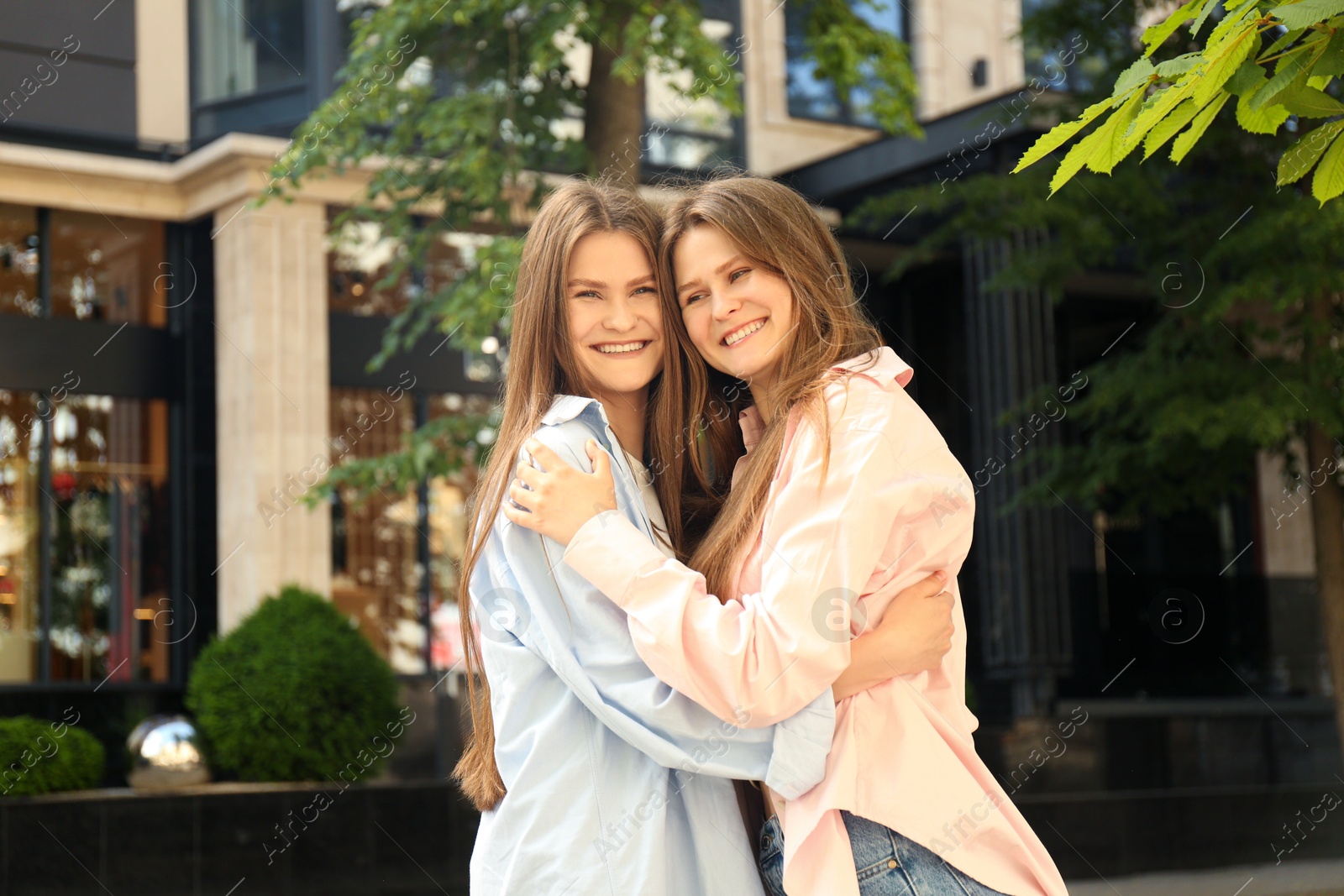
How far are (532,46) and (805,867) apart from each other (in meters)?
7.03

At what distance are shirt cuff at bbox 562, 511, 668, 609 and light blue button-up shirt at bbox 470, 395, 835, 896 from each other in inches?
3.0

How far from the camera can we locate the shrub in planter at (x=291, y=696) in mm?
9367

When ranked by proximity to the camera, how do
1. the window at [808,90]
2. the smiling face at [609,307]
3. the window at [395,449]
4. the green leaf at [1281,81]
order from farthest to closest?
the window at [808,90]
the window at [395,449]
the smiling face at [609,307]
the green leaf at [1281,81]

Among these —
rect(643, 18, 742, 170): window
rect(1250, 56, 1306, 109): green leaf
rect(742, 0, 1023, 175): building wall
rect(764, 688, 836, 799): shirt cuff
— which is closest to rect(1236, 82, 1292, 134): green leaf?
rect(1250, 56, 1306, 109): green leaf

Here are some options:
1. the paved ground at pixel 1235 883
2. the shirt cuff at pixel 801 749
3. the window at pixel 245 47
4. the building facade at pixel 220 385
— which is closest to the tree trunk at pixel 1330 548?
the paved ground at pixel 1235 883

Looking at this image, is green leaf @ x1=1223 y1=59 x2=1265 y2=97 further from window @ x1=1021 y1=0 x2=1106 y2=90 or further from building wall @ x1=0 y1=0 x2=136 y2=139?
building wall @ x1=0 y1=0 x2=136 y2=139

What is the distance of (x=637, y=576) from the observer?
8.43ft

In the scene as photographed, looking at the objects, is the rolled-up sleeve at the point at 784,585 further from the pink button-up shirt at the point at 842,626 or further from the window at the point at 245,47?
the window at the point at 245,47

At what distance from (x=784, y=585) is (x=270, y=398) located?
36.4 feet

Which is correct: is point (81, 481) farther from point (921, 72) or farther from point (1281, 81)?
point (1281, 81)

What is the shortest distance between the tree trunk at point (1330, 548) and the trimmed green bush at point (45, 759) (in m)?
8.10

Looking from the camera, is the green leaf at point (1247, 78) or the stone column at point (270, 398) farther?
the stone column at point (270, 398)

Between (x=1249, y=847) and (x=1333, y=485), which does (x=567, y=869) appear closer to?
(x=1333, y=485)

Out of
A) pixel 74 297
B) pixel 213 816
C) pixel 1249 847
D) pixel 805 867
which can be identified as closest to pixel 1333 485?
pixel 1249 847
